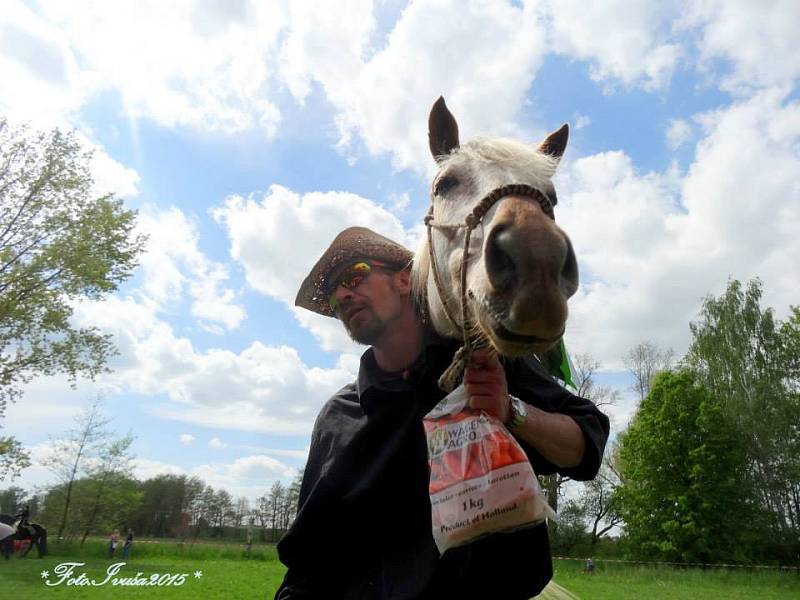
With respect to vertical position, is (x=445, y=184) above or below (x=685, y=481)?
below

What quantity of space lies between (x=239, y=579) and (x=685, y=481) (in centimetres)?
2845

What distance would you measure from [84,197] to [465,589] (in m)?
21.8

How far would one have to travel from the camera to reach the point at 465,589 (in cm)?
199

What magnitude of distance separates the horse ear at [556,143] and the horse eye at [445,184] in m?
0.70

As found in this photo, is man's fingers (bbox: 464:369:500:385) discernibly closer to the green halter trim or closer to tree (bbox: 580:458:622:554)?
the green halter trim

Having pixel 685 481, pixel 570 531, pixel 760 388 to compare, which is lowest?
pixel 570 531

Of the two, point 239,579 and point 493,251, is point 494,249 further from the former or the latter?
point 239,579

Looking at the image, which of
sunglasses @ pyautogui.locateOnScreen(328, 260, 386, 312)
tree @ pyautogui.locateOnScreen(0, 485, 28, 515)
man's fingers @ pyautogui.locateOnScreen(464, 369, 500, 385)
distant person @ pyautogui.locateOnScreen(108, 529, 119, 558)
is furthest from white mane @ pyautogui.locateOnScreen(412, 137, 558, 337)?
tree @ pyautogui.locateOnScreen(0, 485, 28, 515)

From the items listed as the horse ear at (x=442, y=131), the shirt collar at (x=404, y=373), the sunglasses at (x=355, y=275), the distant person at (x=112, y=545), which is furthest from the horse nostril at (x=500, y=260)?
the distant person at (x=112, y=545)

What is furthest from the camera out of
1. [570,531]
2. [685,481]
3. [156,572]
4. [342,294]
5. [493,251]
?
[570,531]

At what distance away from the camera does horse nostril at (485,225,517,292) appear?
1520mm

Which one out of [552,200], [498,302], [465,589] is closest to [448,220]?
[552,200]

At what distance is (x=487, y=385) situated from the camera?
1772 mm

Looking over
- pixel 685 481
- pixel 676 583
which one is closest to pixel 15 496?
pixel 676 583
